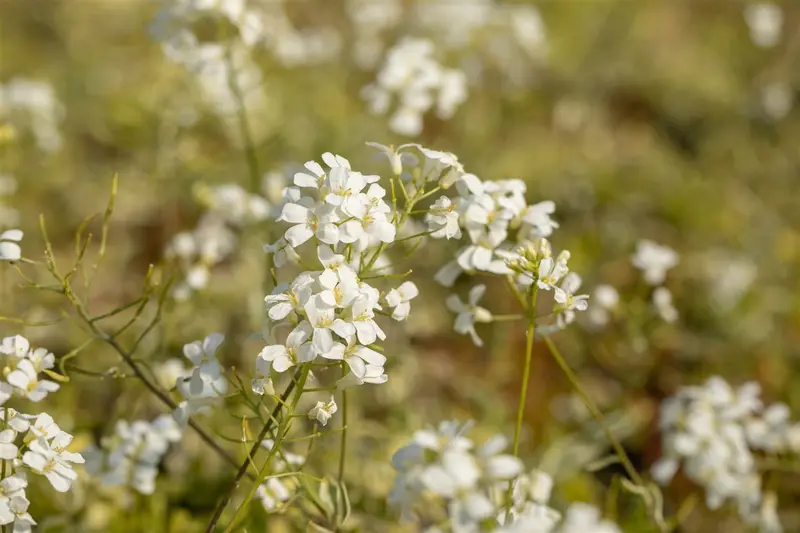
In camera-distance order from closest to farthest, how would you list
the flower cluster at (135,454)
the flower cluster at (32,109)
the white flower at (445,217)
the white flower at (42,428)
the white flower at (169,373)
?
the white flower at (42,428), the white flower at (445,217), the flower cluster at (135,454), the white flower at (169,373), the flower cluster at (32,109)

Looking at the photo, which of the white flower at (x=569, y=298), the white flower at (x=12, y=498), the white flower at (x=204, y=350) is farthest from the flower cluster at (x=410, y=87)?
the white flower at (x=12, y=498)

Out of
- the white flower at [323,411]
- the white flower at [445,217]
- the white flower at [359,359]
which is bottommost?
the white flower at [323,411]

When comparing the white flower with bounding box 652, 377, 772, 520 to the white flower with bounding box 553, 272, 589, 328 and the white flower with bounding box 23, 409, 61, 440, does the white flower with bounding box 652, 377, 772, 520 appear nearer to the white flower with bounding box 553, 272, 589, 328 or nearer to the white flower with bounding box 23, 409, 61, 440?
the white flower with bounding box 553, 272, 589, 328

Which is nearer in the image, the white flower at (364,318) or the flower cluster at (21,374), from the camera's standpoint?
the white flower at (364,318)

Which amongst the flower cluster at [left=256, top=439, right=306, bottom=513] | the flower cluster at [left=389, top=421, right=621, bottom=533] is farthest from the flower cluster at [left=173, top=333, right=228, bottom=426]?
the flower cluster at [left=389, top=421, right=621, bottom=533]

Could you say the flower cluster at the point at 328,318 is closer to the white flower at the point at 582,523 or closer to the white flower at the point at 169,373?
the white flower at the point at 582,523

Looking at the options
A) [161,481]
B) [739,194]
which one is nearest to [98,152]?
[161,481]
